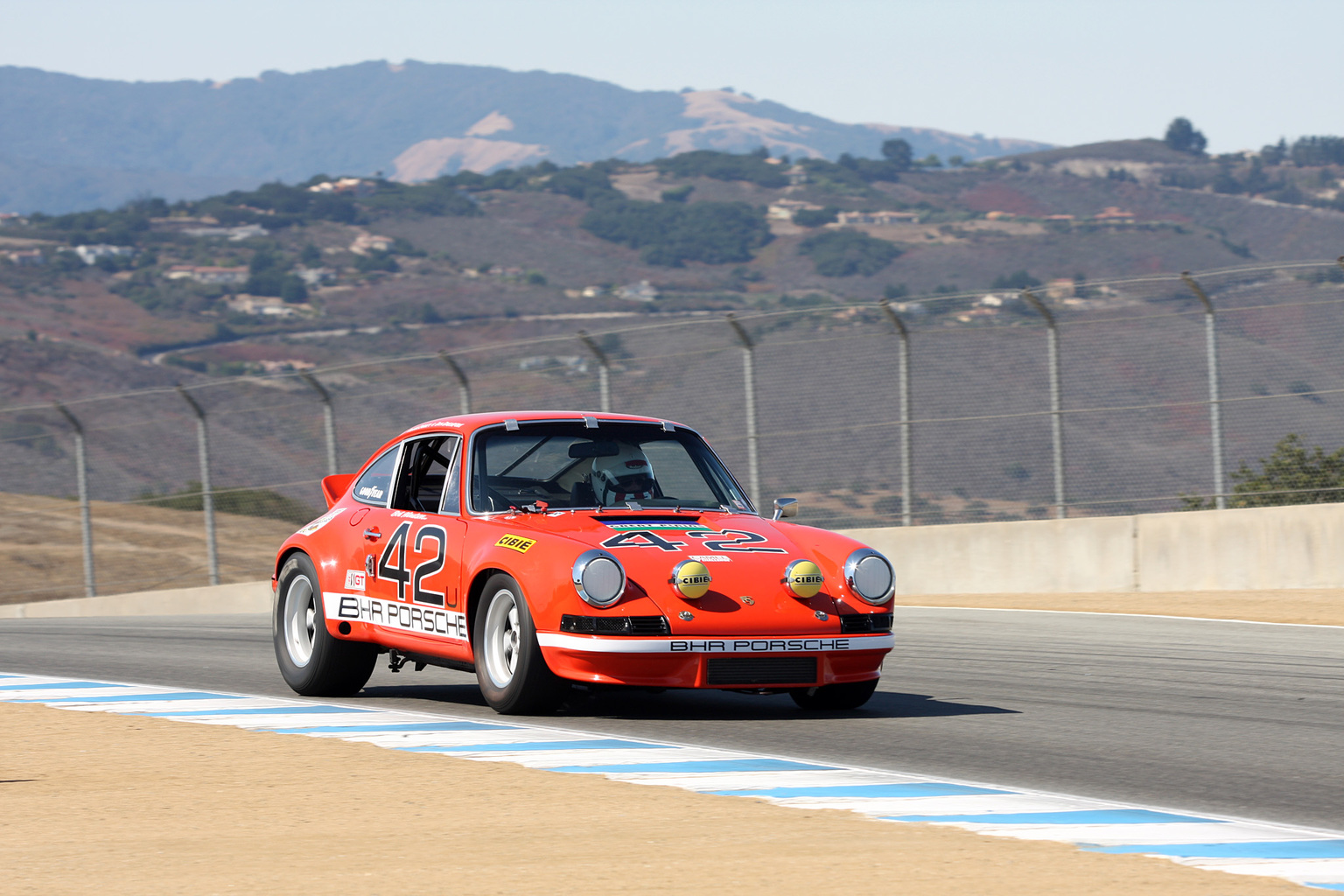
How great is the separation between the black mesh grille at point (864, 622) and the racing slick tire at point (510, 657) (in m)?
1.28

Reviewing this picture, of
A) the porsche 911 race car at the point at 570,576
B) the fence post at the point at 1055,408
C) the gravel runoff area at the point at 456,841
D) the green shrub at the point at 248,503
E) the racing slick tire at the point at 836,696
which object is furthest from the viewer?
the green shrub at the point at 248,503

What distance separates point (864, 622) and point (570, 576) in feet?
4.59

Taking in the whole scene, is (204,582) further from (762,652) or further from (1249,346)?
(762,652)

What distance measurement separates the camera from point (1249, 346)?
55.7ft

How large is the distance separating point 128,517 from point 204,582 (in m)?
5.02

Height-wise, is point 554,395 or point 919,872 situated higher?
point 554,395

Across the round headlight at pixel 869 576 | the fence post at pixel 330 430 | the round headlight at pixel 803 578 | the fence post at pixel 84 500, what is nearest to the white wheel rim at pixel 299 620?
the round headlight at pixel 803 578

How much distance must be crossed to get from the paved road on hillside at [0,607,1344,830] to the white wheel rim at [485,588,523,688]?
40cm

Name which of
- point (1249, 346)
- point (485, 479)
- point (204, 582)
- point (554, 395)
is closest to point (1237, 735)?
point (485, 479)

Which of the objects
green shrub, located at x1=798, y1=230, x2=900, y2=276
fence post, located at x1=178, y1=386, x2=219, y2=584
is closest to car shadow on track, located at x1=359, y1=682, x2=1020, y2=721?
fence post, located at x1=178, y1=386, x2=219, y2=584

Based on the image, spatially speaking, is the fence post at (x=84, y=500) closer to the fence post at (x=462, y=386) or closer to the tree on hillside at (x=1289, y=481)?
the fence post at (x=462, y=386)

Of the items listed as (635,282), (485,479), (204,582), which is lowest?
(204,582)

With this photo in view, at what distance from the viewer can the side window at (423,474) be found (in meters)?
9.08

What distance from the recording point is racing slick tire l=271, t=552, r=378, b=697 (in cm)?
920
